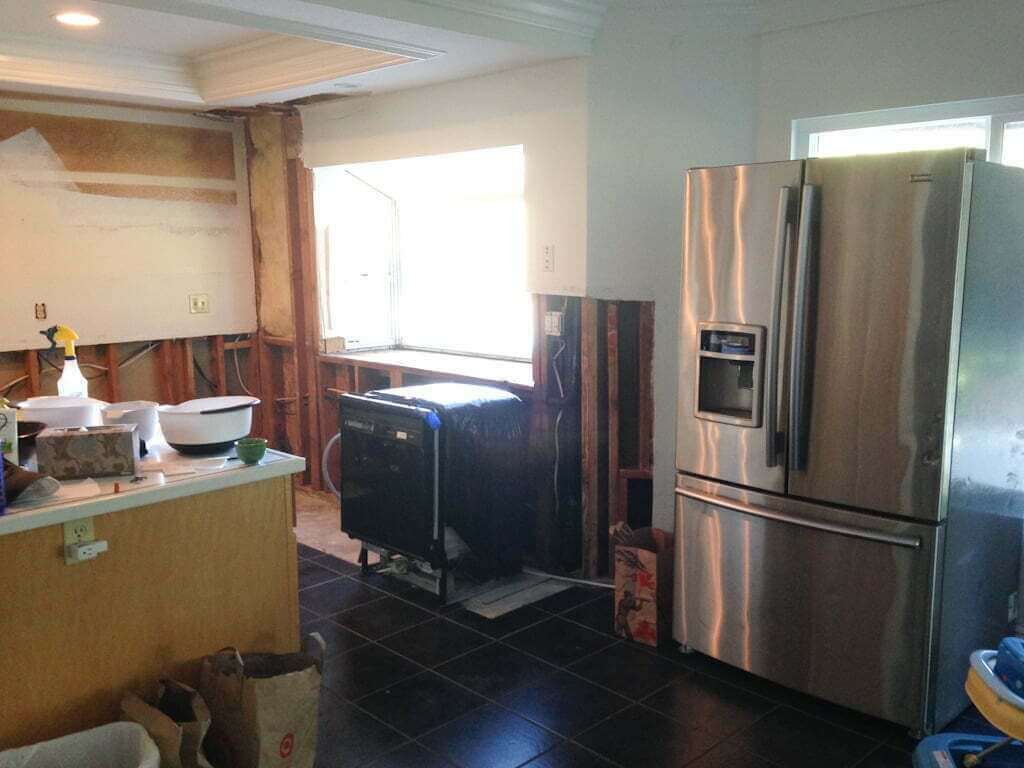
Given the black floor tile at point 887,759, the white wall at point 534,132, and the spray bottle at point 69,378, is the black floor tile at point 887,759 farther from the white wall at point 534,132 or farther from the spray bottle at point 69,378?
the spray bottle at point 69,378

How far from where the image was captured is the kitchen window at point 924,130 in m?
3.07

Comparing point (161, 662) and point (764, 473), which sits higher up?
point (764, 473)

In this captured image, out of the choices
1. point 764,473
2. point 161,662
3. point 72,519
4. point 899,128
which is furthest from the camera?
point 899,128

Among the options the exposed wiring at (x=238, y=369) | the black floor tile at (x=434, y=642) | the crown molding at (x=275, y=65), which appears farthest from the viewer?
the exposed wiring at (x=238, y=369)

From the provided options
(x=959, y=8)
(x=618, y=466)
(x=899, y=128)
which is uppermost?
(x=959, y=8)

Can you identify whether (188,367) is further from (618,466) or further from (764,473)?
(764,473)

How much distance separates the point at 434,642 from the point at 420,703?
449 mm

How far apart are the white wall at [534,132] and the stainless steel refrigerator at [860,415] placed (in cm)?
84

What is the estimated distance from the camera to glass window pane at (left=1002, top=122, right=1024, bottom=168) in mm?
3059

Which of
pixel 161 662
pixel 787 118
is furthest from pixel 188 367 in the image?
pixel 787 118

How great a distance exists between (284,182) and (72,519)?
11.0 feet

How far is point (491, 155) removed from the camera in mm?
4527

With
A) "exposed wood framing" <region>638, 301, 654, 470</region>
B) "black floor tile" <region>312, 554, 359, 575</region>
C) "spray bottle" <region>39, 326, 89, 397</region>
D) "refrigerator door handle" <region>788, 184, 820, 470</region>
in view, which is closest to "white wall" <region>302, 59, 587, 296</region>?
"exposed wood framing" <region>638, 301, 654, 470</region>

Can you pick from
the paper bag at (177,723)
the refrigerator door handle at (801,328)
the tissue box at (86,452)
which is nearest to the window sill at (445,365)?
the refrigerator door handle at (801,328)
